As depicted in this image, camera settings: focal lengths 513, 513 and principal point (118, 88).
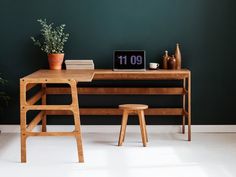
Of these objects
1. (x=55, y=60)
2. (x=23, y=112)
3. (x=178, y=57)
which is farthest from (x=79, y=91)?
(x=23, y=112)

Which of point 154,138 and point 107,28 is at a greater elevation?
point 107,28

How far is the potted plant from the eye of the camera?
5.65m

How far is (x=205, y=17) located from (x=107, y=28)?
3.66 ft

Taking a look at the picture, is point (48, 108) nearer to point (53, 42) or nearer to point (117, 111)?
point (53, 42)

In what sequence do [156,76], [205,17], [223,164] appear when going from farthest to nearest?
[205,17], [156,76], [223,164]

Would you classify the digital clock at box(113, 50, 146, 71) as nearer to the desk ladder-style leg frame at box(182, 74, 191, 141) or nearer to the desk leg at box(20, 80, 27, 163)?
the desk ladder-style leg frame at box(182, 74, 191, 141)

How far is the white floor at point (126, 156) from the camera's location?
14.2ft

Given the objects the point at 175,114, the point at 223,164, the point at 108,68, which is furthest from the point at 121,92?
the point at 223,164

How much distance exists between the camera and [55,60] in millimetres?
5656

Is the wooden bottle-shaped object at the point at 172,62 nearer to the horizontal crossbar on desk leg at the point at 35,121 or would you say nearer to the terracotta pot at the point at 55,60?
the terracotta pot at the point at 55,60

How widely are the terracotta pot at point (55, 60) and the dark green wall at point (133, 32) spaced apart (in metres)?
0.21

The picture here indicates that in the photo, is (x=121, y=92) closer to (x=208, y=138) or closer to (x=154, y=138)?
(x=154, y=138)

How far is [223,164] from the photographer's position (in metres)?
4.56

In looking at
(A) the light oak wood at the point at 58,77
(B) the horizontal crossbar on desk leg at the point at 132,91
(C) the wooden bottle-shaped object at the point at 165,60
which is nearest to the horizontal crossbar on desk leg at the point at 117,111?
(B) the horizontal crossbar on desk leg at the point at 132,91
